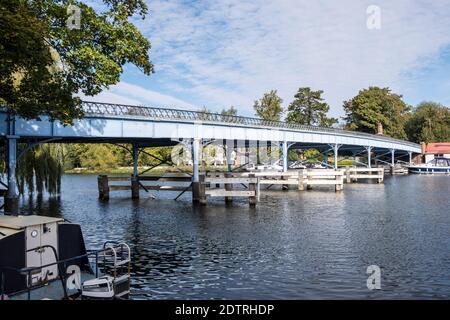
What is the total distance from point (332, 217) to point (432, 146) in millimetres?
98246

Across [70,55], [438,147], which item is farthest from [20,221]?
[438,147]

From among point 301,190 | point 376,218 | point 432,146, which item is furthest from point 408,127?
point 376,218

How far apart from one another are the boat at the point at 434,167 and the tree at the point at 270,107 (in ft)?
121

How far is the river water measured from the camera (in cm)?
1338

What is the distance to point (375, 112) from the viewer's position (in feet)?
390

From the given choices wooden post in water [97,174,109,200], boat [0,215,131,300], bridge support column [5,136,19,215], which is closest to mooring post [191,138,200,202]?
wooden post in water [97,174,109,200]

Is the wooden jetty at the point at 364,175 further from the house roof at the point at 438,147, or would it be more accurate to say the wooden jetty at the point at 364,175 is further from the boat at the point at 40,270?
the boat at the point at 40,270

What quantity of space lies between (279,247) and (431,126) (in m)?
121

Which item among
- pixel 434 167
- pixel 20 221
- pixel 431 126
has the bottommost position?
pixel 20 221

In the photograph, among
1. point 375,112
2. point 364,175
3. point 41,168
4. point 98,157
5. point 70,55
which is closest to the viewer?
point 70,55

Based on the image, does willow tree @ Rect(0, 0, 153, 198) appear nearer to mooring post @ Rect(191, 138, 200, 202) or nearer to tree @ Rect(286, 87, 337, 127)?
mooring post @ Rect(191, 138, 200, 202)

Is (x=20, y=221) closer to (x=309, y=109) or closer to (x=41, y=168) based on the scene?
(x=41, y=168)

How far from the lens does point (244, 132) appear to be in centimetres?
4975

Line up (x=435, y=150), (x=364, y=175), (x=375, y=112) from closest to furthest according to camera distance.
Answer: (x=364, y=175) < (x=435, y=150) < (x=375, y=112)
